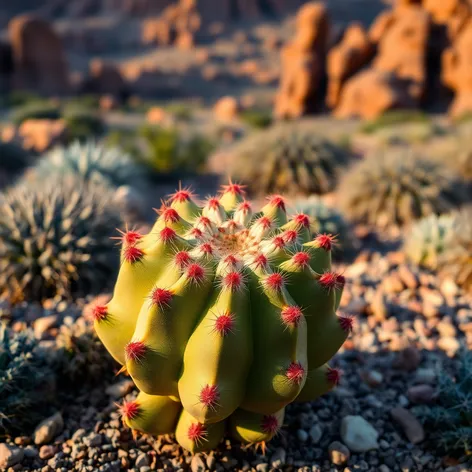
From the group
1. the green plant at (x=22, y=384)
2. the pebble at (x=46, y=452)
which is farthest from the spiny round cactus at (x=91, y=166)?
the pebble at (x=46, y=452)

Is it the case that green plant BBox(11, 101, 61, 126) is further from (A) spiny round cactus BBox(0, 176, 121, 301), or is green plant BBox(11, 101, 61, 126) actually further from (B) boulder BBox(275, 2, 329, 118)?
(A) spiny round cactus BBox(0, 176, 121, 301)

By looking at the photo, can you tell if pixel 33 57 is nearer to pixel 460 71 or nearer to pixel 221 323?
pixel 460 71

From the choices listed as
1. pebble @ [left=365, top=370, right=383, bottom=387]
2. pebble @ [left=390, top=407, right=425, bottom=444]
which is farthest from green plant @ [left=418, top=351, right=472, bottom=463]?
pebble @ [left=365, top=370, right=383, bottom=387]

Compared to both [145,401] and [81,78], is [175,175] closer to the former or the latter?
[145,401]

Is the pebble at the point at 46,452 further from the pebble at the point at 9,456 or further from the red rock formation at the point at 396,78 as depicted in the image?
the red rock formation at the point at 396,78

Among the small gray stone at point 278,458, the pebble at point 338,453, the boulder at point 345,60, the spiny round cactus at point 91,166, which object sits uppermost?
the boulder at point 345,60

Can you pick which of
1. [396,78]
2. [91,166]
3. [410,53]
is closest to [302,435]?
[91,166]

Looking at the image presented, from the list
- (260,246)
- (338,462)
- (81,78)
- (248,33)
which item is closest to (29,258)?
(260,246)
